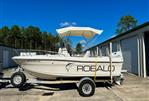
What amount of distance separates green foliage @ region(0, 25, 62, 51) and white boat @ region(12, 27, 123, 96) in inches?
1780

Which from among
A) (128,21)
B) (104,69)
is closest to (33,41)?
(128,21)

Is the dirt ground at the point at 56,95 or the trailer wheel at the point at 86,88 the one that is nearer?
the dirt ground at the point at 56,95

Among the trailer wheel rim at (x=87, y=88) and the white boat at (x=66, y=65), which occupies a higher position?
the white boat at (x=66, y=65)

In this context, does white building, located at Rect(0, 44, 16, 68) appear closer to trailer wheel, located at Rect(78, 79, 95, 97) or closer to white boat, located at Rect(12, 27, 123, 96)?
white boat, located at Rect(12, 27, 123, 96)

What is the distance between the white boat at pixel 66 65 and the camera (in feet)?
23.5

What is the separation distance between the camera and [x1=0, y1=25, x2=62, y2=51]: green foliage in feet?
173

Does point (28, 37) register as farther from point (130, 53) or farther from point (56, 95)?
point (56, 95)

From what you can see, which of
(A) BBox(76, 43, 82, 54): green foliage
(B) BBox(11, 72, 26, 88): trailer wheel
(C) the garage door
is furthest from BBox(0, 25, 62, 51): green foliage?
(B) BBox(11, 72, 26, 88): trailer wheel

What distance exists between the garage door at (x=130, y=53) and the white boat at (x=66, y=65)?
17.5ft

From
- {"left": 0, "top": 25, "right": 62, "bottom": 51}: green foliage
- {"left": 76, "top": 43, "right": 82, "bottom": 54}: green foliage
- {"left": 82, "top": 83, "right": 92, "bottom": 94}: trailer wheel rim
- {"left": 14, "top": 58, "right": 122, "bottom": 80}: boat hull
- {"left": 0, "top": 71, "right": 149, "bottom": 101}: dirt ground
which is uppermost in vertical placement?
{"left": 0, "top": 25, "right": 62, "bottom": 51}: green foliage

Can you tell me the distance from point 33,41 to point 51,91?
155 ft

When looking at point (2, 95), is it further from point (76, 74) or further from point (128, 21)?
point (128, 21)

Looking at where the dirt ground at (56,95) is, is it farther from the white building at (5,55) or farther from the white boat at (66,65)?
the white building at (5,55)

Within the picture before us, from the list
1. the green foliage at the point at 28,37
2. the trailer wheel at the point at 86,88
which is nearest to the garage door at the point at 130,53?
the trailer wheel at the point at 86,88
